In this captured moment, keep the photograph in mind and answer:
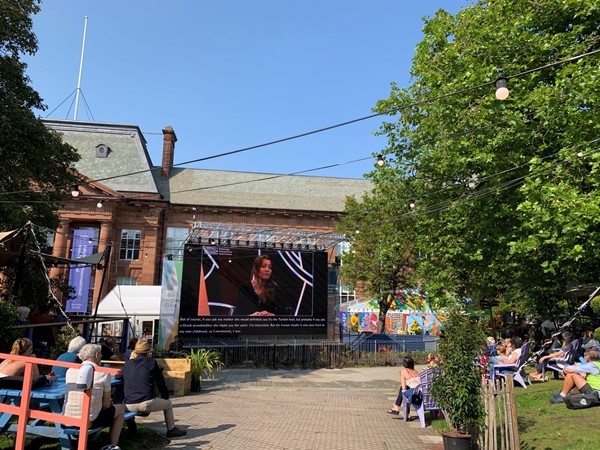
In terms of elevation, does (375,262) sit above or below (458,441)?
above

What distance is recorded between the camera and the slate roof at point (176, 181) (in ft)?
120

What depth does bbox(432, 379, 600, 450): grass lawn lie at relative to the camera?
19.7 feet

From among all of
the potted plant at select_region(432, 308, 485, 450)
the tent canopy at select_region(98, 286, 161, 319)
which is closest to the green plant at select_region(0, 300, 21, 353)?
the potted plant at select_region(432, 308, 485, 450)

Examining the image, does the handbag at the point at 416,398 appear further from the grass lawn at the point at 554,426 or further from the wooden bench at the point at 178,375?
the wooden bench at the point at 178,375

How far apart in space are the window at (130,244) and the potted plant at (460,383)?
32.8 meters

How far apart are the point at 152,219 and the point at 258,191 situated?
1019 centimetres

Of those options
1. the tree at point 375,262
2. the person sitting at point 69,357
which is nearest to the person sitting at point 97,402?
the person sitting at point 69,357

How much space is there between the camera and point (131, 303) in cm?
2238

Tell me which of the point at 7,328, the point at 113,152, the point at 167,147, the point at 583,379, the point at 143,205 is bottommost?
the point at 583,379

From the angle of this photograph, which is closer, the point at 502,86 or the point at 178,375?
the point at 502,86

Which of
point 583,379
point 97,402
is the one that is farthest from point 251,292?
point 97,402

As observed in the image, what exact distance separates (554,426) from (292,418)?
4563 millimetres

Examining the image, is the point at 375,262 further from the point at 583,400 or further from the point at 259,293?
the point at 583,400

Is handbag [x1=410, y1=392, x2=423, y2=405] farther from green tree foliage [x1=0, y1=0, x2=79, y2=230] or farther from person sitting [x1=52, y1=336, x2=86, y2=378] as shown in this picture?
green tree foliage [x1=0, y1=0, x2=79, y2=230]
